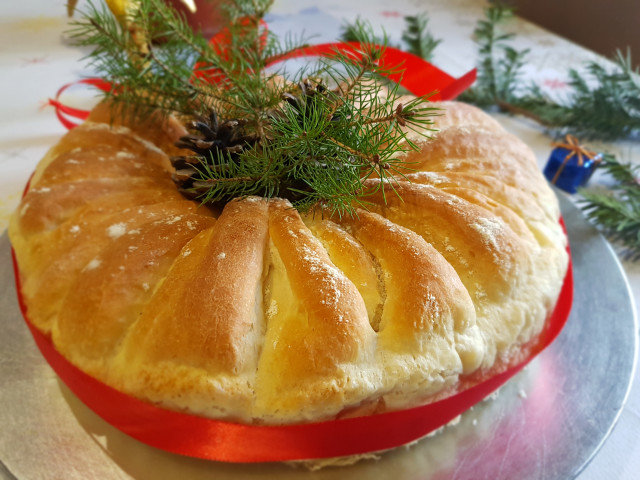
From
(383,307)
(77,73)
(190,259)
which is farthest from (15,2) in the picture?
(383,307)

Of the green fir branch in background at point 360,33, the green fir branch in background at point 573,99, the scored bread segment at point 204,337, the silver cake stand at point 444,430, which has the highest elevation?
the green fir branch in background at point 360,33

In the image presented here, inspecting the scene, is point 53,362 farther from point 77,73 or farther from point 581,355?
point 77,73

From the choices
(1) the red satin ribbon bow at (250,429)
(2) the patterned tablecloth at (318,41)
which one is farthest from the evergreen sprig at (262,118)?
(2) the patterned tablecloth at (318,41)

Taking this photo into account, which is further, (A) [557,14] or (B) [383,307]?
(A) [557,14]

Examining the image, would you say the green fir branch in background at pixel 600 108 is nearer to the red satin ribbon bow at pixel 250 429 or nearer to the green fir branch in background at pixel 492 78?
the green fir branch in background at pixel 492 78

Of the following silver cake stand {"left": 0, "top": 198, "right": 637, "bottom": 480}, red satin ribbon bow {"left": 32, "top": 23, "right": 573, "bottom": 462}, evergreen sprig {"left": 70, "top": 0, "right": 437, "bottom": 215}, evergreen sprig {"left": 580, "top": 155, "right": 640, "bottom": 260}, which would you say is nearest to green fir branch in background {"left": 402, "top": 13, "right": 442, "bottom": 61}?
evergreen sprig {"left": 580, "top": 155, "right": 640, "bottom": 260}

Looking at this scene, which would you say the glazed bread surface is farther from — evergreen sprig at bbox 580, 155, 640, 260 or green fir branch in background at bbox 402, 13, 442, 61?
green fir branch in background at bbox 402, 13, 442, 61
